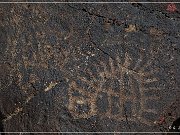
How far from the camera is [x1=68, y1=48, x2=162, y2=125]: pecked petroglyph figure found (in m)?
1.97

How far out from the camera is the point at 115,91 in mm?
1979

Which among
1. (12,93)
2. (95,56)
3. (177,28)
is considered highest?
(177,28)

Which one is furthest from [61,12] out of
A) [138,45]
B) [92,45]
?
[138,45]

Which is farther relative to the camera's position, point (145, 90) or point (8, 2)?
point (8, 2)

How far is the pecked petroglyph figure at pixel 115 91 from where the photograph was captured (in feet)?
6.45

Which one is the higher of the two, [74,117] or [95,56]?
[95,56]

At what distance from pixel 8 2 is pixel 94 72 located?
58 centimetres

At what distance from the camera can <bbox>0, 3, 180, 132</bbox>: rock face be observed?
6.44 ft

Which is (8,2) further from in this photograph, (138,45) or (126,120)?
(126,120)

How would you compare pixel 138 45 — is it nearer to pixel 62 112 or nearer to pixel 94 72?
pixel 94 72

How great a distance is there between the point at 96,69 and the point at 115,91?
137mm

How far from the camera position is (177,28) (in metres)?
1.98

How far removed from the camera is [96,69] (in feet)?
6.58

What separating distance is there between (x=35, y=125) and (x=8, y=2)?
0.63 m
